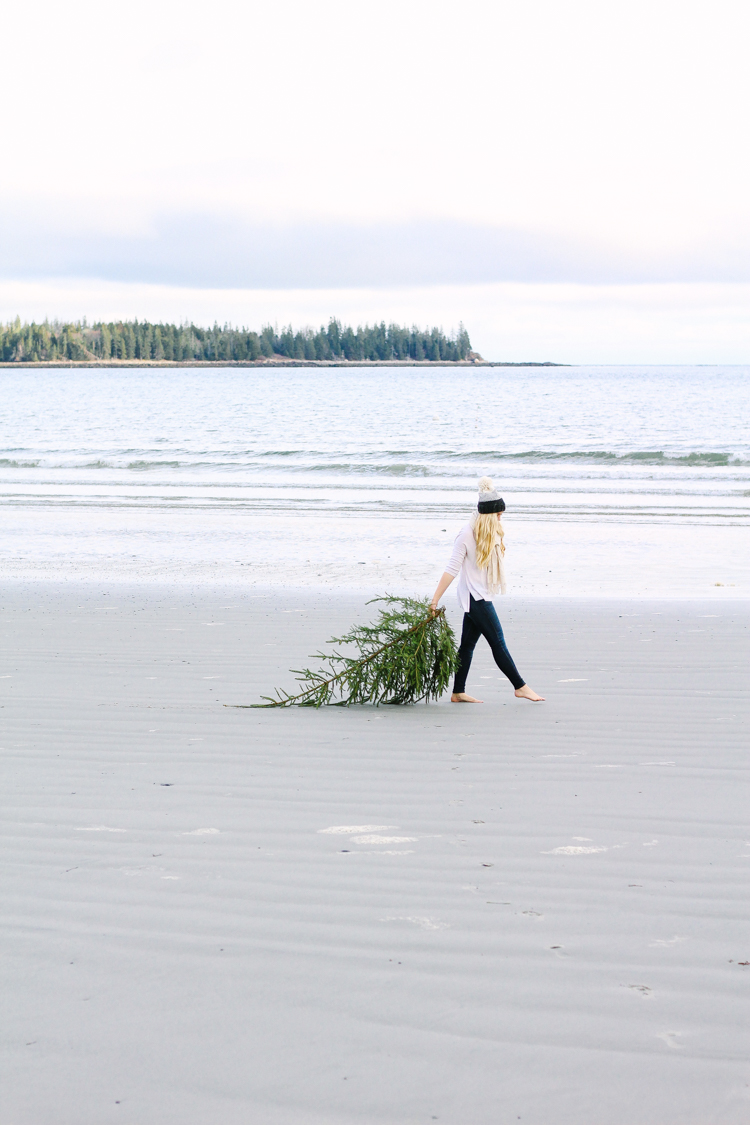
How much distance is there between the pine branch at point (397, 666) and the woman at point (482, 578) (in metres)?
0.14

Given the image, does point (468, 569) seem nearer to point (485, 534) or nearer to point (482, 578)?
point (482, 578)

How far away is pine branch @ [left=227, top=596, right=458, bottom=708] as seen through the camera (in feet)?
21.0

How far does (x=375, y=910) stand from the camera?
3.44 metres

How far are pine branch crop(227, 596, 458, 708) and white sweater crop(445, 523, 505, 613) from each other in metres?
0.25

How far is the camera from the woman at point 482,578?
6.39m

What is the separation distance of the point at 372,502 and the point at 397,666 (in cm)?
1502

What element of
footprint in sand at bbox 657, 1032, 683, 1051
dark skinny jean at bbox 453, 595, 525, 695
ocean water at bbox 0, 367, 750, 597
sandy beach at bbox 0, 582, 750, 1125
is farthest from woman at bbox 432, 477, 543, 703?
ocean water at bbox 0, 367, 750, 597

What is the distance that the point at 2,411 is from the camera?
219 feet

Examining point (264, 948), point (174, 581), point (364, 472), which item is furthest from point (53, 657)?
point (364, 472)

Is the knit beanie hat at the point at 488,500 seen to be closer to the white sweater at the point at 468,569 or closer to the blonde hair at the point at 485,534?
the blonde hair at the point at 485,534

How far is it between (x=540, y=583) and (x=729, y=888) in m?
8.26

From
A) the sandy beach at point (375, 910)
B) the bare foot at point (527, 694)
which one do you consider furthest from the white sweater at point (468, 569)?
the sandy beach at point (375, 910)

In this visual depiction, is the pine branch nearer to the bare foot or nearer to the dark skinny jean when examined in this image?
the dark skinny jean

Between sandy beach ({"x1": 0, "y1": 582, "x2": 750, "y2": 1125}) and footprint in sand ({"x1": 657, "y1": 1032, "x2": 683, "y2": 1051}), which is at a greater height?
footprint in sand ({"x1": 657, "y1": 1032, "x2": 683, "y2": 1051})
